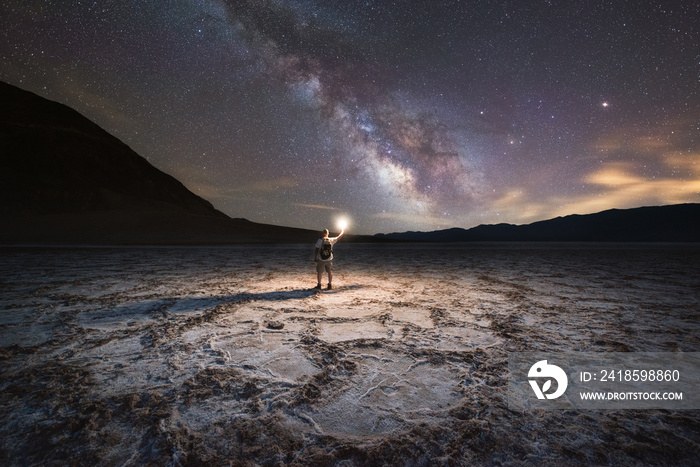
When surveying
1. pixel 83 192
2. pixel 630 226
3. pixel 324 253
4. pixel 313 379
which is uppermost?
pixel 630 226

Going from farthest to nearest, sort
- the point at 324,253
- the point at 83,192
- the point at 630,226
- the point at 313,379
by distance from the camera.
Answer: the point at 630,226, the point at 83,192, the point at 324,253, the point at 313,379

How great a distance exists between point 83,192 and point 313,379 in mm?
75095

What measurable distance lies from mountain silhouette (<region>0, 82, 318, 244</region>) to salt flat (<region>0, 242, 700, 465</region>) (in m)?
29.6

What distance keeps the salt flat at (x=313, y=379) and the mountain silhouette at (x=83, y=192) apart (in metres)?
29.6

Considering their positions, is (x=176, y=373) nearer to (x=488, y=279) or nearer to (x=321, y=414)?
(x=321, y=414)

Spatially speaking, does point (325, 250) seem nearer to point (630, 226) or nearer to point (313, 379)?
point (313, 379)

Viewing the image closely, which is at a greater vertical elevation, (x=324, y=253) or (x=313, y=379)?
(x=324, y=253)

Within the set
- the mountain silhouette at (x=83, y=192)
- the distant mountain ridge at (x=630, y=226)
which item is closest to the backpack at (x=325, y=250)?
the mountain silhouette at (x=83, y=192)

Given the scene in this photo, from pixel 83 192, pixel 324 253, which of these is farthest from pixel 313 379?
pixel 83 192

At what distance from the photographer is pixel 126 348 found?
10.3 ft

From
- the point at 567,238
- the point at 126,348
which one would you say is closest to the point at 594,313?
the point at 126,348

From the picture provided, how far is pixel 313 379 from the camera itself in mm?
2512

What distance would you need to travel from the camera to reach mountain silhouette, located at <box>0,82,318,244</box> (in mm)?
35562

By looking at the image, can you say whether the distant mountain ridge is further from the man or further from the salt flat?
the salt flat
